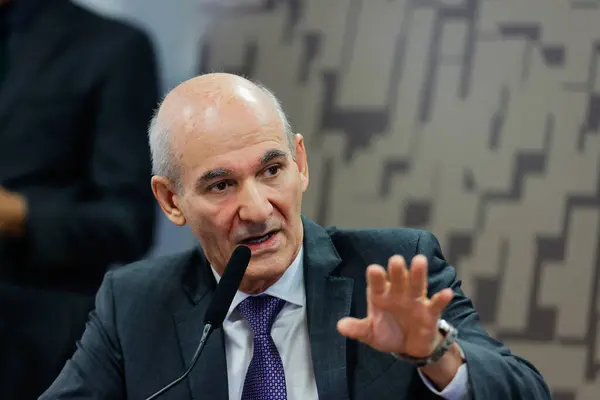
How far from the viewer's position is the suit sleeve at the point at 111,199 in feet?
8.96

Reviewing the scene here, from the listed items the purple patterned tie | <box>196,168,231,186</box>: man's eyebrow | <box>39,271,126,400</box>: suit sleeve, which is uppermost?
<box>196,168,231,186</box>: man's eyebrow

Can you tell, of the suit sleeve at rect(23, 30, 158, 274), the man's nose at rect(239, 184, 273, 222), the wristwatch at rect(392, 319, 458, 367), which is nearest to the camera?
the wristwatch at rect(392, 319, 458, 367)

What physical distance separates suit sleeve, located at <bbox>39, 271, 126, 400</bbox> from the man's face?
0.33 m

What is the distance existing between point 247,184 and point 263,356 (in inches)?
13.2

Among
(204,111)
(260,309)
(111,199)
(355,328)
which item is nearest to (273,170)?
(204,111)

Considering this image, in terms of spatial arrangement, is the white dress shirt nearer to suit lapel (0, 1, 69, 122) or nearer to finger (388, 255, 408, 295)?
finger (388, 255, 408, 295)

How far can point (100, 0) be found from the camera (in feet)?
11.5

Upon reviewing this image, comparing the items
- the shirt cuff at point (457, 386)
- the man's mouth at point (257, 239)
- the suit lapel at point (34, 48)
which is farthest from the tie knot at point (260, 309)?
the suit lapel at point (34, 48)

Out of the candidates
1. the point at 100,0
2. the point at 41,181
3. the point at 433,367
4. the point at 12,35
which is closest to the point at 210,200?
the point at 433,367

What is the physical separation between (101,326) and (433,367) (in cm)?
78

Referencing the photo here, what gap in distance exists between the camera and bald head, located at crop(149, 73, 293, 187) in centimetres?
180

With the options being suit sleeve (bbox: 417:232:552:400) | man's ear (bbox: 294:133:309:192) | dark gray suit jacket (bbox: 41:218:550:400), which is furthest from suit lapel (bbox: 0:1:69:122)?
suit sleeve (bbox: 417:232:552:400)

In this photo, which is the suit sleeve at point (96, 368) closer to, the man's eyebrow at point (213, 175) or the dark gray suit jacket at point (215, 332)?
the dark gray suit jacket at point (215, 332)

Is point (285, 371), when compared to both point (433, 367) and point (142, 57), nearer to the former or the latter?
point (433, 367)
